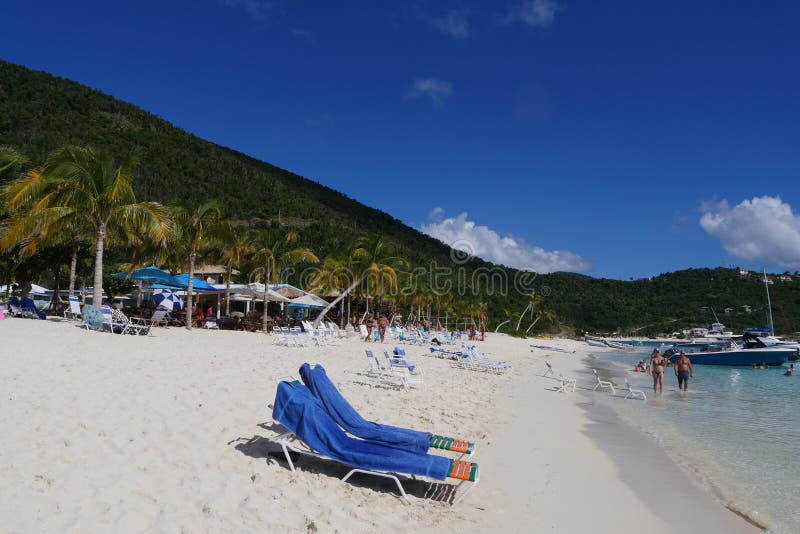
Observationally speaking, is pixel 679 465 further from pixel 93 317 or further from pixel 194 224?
pixel 194 224

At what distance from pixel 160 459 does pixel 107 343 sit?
8.25 m

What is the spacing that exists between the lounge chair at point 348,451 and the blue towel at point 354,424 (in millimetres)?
151

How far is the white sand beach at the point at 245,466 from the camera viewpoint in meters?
3.69

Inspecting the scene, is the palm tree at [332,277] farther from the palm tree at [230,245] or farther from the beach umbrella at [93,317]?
the beach umbrella at [93,317]

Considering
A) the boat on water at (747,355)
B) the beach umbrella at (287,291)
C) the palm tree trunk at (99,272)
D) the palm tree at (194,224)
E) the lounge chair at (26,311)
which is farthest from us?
the boat on water at (747,355)

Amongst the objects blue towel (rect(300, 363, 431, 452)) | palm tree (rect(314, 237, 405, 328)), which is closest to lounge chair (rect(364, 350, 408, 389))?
blue towel (rect(300, 363, 431, 452))

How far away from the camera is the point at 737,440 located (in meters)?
8.90

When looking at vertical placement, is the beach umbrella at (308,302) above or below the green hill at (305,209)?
below

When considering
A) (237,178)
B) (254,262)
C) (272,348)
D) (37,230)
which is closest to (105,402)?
(272,348)

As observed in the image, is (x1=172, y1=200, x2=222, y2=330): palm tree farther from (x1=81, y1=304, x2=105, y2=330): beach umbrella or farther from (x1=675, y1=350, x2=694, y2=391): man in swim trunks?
(x1=675, y1=350, x2=694, y2=391): man in swim trunks

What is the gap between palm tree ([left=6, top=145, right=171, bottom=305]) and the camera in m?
14.8

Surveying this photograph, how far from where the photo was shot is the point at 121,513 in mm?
3477

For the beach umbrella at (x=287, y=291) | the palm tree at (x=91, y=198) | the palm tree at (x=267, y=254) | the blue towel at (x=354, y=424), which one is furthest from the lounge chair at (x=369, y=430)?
the beach umbrella at (x=287, y=291)

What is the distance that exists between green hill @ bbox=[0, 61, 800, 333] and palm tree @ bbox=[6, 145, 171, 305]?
27209 millimetres
